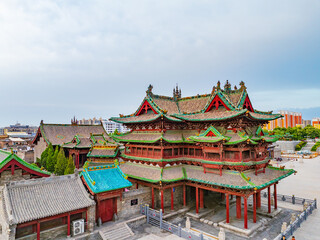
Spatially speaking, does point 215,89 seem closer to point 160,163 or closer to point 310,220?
point 160,163

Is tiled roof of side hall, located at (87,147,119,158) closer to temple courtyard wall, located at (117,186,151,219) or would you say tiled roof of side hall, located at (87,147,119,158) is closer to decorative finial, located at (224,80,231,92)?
temple courtyard wall, located at (117,186,151,219)

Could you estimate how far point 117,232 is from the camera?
18.7 meters

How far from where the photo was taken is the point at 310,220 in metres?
22.3

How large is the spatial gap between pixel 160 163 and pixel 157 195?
3911 mm

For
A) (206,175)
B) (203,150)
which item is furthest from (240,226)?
(203,150)

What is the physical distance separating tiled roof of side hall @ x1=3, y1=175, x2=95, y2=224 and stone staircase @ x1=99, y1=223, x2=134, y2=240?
8.80 feet

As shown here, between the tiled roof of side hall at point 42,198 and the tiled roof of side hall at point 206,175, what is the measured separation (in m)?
7.18

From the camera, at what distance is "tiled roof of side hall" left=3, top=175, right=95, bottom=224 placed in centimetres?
1562

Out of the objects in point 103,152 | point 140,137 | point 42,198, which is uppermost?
point 140,137

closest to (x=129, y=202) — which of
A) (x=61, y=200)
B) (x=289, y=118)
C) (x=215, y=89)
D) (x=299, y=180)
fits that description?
(x=61, y=200)

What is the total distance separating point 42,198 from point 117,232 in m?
6.92

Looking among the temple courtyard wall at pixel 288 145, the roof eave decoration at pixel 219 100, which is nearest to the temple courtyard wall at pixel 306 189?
the roof eave decoration at pixel 219 100

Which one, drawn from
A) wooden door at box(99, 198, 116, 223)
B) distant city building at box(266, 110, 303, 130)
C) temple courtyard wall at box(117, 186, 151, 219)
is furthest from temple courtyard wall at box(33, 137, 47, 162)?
distant city building at box(266, 110, 303, 130)

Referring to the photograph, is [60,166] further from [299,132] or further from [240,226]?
[299,132]
